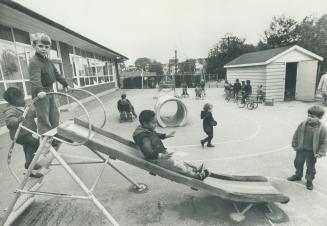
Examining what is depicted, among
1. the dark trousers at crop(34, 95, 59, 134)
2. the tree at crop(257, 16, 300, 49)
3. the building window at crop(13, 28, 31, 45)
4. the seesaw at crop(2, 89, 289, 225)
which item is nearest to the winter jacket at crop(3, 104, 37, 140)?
the dark trousers at crop(34, 95, 59, 134)

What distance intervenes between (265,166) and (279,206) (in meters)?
1.64

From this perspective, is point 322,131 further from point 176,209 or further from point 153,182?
point 153,182

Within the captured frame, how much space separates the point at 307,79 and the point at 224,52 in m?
29.7

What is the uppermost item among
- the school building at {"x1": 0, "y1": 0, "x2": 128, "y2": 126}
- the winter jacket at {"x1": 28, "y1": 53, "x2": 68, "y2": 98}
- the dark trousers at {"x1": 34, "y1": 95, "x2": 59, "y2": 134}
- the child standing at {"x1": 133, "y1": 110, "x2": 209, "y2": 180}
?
the school building at {"x1": 0, "y1": 0, "x2": 128, "y2": 126}

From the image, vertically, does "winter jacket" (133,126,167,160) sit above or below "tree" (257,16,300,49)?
below

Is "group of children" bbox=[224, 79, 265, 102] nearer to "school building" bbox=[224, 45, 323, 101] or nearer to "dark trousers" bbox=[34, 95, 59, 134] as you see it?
"school building" bbox=[224, 45, 323, 101]

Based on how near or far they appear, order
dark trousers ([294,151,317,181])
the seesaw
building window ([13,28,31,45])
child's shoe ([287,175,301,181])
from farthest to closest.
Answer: building window ([13,28,31,45]) → child's shoe ([287,175,301,181]) → dark trousers ([294,151,317,181]) → the seesaw

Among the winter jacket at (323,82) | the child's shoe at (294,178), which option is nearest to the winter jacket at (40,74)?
the child's shoe at (294,178)

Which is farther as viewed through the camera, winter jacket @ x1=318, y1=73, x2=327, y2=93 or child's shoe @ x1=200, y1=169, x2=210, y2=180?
winter jacket @ x1=318, y1=73, x2=327, y2=93

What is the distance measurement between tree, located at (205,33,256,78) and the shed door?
2723 cm

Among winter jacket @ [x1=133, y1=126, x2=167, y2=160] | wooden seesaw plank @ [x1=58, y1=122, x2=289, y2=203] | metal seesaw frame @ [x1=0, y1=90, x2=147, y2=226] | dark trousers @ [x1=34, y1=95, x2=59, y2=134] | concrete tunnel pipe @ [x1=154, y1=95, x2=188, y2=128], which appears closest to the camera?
metal seesaw frame @ [x1=0, y1=90, x2=147, y2=226]

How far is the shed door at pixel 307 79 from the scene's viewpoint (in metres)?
15.2

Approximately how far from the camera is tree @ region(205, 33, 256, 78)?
43.0 metres

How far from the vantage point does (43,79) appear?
4172mm
